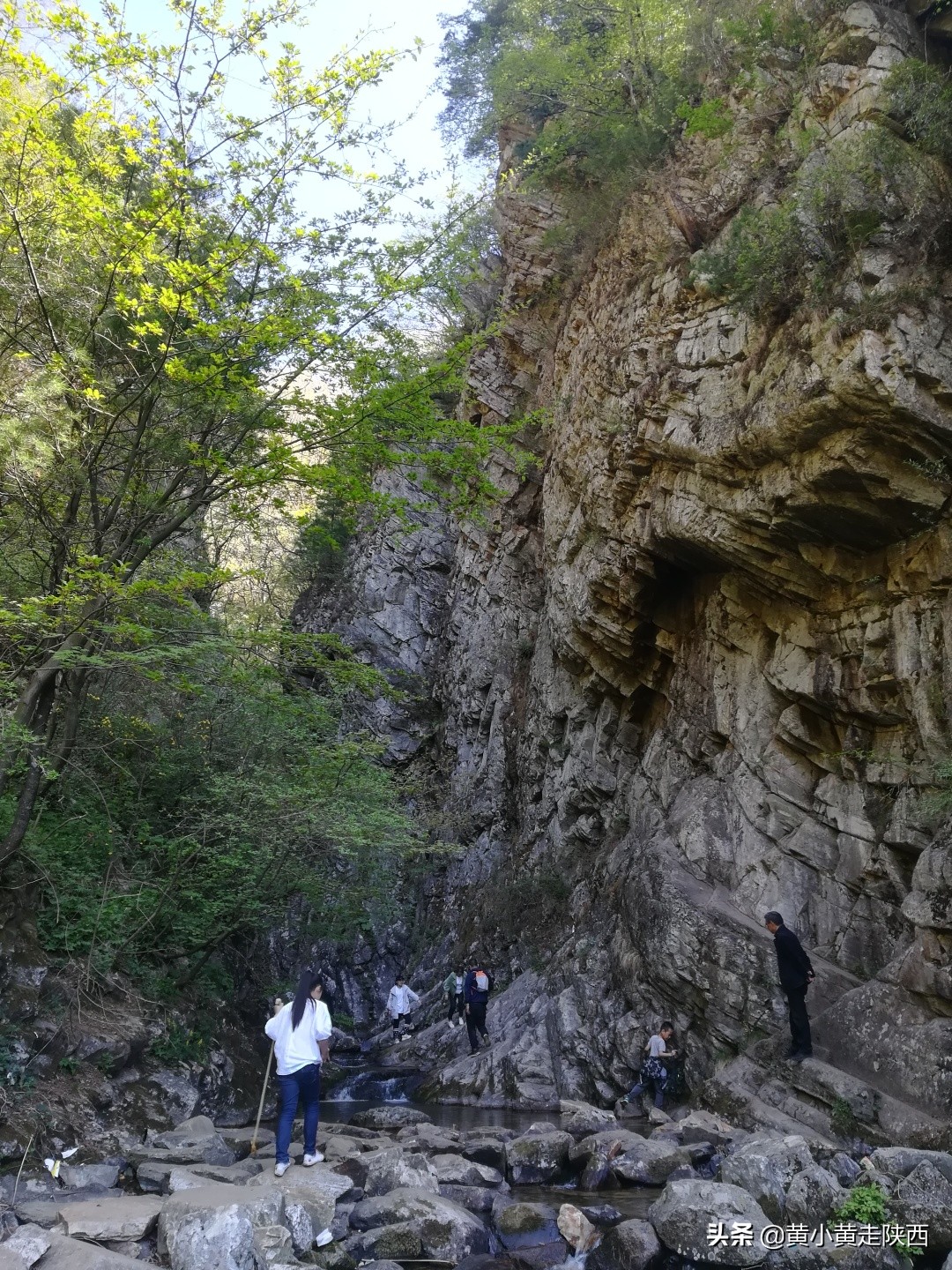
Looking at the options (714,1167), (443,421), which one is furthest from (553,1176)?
(443,421)

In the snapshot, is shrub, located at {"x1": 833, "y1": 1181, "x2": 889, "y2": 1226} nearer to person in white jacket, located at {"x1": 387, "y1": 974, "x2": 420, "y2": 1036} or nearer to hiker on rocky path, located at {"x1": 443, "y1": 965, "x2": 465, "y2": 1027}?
hiker on rocky path, located at {"x1": 443, "y1": 965, "x2": 465, "y2": 1027}

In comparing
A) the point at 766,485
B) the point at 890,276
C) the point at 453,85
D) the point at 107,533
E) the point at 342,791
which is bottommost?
the point at 342,791

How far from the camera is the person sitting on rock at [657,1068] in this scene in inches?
400

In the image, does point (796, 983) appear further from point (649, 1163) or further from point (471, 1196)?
point (471, 1196)

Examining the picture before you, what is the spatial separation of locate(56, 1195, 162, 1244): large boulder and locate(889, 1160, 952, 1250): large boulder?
4.80 m

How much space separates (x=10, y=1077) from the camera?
834cm

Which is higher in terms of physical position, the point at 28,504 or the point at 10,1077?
the point at 28,504

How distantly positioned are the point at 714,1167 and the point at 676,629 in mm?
8503

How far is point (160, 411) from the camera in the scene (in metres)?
10.4

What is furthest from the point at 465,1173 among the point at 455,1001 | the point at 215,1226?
the point at 455,1001

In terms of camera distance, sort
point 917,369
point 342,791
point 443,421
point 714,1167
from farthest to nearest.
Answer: point 342,791, point 443,421, point 917,369, point 714,1167

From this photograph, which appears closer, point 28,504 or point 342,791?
point 28,504

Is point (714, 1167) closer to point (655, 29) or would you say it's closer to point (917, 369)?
point (917, 369)

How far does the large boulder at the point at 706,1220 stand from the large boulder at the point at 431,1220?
1.29 meters
